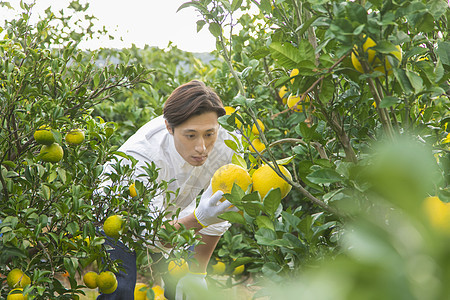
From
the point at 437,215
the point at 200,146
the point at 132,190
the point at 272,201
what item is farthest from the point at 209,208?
the point at 437,215

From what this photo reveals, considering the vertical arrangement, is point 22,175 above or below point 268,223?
above

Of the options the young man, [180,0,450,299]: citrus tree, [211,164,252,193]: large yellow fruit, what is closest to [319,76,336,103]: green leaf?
[180,0,450,299]: citrus tree

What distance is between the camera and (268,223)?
1.10m

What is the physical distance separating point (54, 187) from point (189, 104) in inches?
43.4

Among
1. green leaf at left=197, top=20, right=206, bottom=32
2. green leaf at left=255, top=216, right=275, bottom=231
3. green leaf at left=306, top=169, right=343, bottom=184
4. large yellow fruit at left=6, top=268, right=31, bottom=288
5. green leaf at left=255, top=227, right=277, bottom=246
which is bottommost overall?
large yellow fruit at left=6, top=268, right=31, bottom=288

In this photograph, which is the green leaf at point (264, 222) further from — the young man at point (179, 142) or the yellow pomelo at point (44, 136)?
the young man at point (179, 142)

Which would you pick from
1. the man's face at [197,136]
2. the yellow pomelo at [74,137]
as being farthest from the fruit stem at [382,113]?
the man's face at [197,136]

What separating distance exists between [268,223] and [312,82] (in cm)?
37

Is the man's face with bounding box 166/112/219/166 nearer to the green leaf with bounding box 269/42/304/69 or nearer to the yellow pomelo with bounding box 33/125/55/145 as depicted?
the yellow pomelo with bounding box 33/125/55/145

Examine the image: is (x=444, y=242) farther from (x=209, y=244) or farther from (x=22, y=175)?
(x=209, y=244)

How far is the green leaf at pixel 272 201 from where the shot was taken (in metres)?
1.08

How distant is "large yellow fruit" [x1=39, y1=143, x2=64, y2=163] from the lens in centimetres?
140

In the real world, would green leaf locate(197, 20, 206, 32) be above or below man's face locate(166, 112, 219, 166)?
above

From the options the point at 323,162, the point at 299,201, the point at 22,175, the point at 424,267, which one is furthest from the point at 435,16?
the point at 299,201
